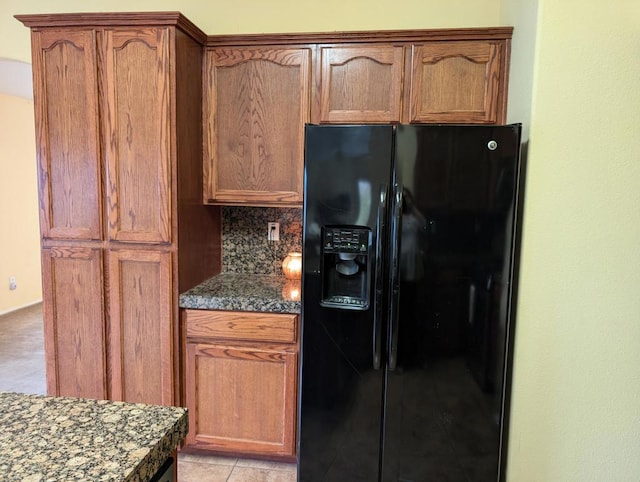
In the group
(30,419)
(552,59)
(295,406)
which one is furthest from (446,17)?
(30,419)

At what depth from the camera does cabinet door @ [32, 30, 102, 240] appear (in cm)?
204

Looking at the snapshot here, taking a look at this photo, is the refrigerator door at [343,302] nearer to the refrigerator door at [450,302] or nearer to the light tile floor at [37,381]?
the refrigerator door at [450,302]

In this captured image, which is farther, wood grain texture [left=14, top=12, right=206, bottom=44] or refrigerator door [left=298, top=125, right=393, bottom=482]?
wood grain texture [left=14, top=12, right=206, bottom=44]

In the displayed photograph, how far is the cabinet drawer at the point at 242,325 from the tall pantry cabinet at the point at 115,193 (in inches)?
4.3

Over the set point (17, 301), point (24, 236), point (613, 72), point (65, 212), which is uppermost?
point (613, 72)

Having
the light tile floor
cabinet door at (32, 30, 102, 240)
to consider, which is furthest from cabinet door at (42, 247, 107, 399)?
the light tile floor

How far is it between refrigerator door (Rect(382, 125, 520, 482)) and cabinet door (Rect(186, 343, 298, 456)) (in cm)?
55

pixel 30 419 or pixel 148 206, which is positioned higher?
pixel 148 206

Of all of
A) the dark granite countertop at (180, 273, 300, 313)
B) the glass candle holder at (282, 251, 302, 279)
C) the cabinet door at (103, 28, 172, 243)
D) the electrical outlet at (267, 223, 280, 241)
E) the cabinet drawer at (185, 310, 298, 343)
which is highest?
the cabinet door at (103, 28, 172, 243)

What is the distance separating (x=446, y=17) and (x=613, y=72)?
1.07 m

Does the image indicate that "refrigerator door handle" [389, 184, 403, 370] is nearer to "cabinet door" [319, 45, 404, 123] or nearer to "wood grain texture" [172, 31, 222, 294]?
"cabinet door" [319, 45, 404, 123]

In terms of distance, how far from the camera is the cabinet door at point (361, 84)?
7.14 feet

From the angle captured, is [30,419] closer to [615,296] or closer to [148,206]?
[148,206]

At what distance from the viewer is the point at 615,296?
172 cm
